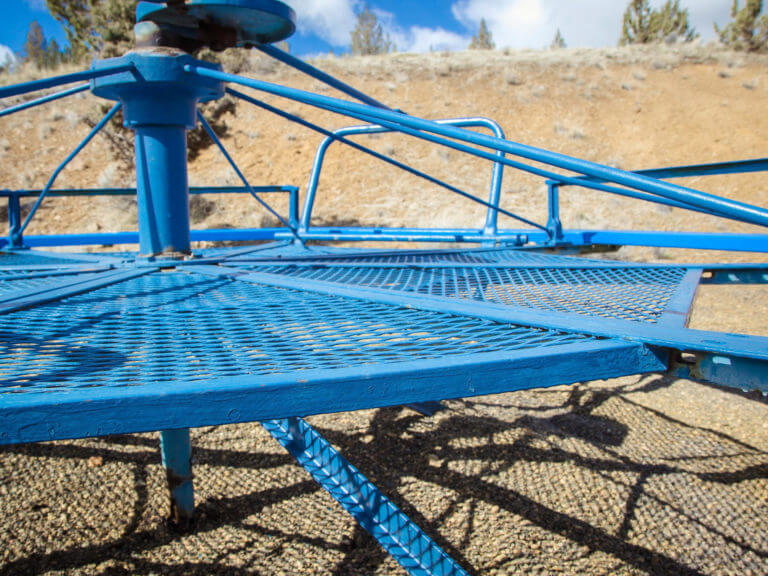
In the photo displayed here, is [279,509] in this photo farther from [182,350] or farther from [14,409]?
[14,409]

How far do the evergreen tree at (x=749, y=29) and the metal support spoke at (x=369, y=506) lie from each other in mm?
26519

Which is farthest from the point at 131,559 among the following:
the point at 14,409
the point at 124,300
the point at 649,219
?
the point at 649,219

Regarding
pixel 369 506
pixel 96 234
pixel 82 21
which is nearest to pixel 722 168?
pixel 369 506

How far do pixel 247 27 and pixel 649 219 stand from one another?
13.3 metres

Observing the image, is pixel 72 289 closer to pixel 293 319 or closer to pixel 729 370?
pixel 293 319

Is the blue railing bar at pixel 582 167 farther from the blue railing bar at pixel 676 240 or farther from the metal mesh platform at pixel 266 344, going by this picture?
the blue railing bar at pixel 676 240

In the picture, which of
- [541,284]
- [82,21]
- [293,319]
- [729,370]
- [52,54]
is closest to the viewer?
[729,370]

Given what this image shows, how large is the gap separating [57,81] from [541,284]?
1681mm

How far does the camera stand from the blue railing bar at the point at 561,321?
1.13 meters

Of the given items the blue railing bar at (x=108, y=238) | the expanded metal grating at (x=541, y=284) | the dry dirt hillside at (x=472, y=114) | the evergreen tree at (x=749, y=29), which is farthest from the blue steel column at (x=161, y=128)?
the evergreen tree at (x=749, y=29)

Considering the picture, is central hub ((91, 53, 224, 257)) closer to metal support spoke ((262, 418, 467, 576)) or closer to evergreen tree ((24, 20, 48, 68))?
metal support spoke ((262, 418, 467, 576))

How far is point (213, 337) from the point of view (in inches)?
54.0

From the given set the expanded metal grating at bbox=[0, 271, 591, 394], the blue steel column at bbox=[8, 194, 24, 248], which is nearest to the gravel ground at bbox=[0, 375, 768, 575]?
the expanded metal grating at bbox=[0, 271, 591, 394]

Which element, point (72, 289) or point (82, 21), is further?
point (82, 21)
